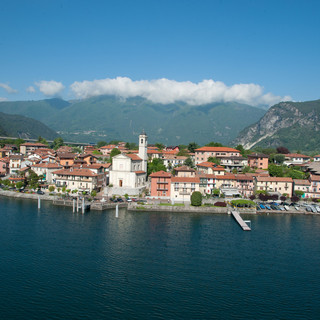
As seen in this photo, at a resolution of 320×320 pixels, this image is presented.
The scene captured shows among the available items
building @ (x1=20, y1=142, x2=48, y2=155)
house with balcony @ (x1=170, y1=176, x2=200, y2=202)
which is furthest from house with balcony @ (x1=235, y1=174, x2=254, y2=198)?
building @ (x1=20, y1=142, x2=48, y2=155)

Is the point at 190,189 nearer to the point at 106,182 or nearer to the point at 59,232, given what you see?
the point at 106,182

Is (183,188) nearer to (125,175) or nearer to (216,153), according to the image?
(125,175)

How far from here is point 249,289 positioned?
23219mm

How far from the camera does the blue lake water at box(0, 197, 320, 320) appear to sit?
2044 cm

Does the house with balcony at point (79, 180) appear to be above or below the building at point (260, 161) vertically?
below

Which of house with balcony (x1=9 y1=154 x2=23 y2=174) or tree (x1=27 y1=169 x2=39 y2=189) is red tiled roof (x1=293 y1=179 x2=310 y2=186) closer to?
tree (x1=27 y1=169 x2=39 y2=189)

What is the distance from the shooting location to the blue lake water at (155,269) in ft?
67.0

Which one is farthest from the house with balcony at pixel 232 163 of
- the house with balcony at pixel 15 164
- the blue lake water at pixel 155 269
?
the house with balcony at pixel 15 164

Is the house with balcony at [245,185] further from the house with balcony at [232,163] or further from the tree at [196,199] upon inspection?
the house with balcony at [232,163]

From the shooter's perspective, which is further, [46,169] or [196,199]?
[46,169]

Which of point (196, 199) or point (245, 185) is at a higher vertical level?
point (245, 185)

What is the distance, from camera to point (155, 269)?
25.7 metres

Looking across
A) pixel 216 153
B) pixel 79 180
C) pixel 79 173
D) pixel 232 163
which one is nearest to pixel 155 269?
pixel 79 180

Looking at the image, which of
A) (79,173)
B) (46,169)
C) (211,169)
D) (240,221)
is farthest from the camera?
(46,169)
